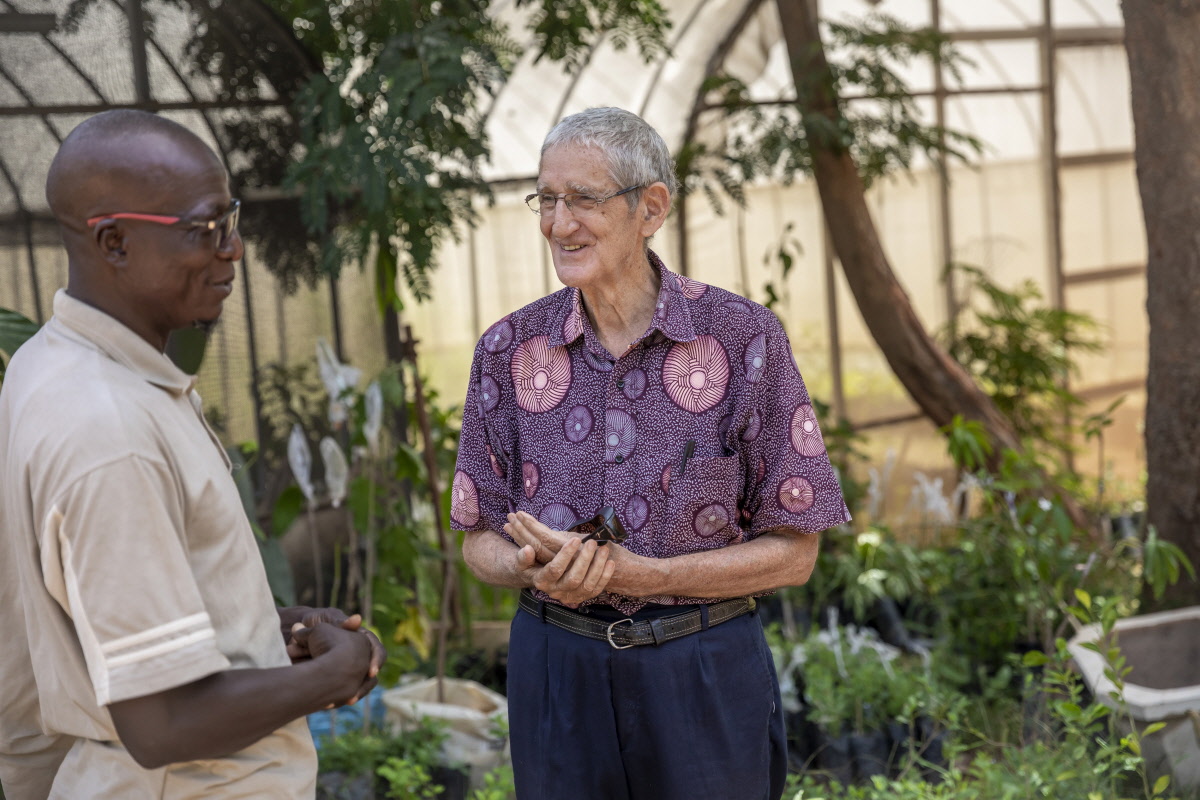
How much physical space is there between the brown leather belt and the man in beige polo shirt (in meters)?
0.69

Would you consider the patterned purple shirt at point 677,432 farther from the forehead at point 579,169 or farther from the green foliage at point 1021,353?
the green foliage at point 1021,353

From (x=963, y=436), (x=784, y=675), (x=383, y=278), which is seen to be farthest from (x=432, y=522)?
(x=963, y=436)

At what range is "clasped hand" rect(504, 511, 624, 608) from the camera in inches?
74.0

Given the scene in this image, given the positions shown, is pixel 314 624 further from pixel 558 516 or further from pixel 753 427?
pixel 753 427

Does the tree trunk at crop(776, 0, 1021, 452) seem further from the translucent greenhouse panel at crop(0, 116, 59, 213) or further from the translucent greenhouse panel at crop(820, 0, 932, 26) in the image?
the translucent greenhouse panel at crop(0, 116, 59, 213)

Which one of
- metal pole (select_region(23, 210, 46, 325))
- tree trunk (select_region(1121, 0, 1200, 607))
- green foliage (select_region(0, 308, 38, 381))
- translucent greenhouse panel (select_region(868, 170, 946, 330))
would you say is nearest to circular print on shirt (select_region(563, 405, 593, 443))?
green foliage (select_region(0, 308, 38, 381))

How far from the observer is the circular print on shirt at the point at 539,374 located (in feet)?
7.02

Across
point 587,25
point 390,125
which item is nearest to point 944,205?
point 587,25

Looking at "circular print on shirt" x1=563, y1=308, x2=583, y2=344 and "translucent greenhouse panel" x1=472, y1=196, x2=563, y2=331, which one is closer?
"circular print on shirt" x1=563, y1=308, x2=583, y2=344

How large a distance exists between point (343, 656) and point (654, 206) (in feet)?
3.64

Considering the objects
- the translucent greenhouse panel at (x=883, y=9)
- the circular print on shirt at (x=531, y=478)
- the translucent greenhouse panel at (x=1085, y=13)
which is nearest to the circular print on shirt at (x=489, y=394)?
the circular print on shirt at (x=531, y=478)

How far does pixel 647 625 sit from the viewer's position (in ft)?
6.71

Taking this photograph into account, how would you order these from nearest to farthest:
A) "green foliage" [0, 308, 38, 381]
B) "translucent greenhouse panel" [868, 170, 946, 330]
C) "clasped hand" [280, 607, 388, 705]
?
"clasped hand" [280, 607, 388, 705] → "green foliage" [0, 308, 38, 381] → "translucent greenhouse panel" [868, 170, 946, 330]

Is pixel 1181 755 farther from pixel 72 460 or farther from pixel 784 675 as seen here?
pixel 72 460
